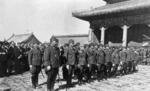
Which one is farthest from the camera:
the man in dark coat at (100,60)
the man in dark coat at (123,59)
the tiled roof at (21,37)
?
the tiled roof at (21,37)

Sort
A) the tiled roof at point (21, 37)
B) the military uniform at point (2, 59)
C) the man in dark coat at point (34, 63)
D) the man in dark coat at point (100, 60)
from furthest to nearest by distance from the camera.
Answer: the tiled roof at point (21, 37) → the military uniform at point (2, 59) → the man in dark coat at point (100, 60) → the man in dark coat at point (34, 63)

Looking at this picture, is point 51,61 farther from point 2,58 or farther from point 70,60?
Answer: point 2,58

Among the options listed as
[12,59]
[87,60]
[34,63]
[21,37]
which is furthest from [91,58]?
[21,37]

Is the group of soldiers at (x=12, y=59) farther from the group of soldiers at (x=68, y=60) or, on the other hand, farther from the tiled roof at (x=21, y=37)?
the tiled roof at (x=21, y=37)

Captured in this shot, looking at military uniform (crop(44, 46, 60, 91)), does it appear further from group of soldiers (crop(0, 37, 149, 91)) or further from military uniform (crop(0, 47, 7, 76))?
military uniform (crop(0, 47, 7, 76))

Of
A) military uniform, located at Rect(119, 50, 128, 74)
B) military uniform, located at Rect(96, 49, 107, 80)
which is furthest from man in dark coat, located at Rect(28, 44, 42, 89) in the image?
military uniform, located at Rect(119, 50, 128, 74)

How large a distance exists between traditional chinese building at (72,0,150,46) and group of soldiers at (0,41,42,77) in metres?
8.90

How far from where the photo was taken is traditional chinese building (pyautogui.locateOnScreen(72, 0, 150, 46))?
15.0 m

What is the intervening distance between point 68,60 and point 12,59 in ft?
15.5

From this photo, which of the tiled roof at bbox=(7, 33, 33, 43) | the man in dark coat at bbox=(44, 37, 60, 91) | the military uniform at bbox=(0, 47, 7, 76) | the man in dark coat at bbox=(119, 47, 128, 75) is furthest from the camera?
the tiled roof at bbox=(7, 33, 33, 43)

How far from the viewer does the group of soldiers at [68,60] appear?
583 cm

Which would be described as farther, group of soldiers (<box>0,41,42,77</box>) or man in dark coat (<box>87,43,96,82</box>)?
group of soldiers (<box>0,41,42,77</box>)

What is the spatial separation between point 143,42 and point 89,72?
33.1 ft

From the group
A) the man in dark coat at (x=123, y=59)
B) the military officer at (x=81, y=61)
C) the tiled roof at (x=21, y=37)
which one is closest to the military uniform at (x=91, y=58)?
the military officer at (x=81, y=61)
